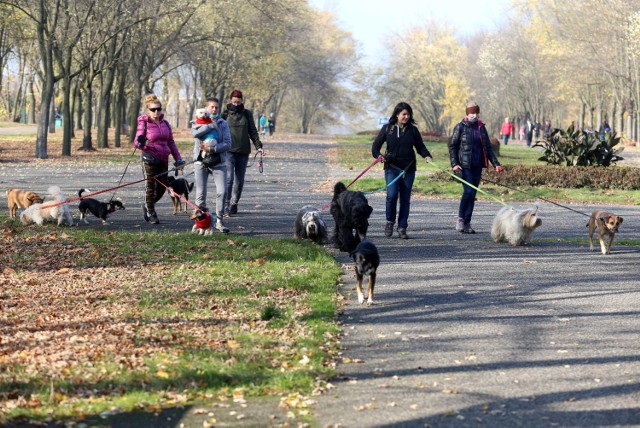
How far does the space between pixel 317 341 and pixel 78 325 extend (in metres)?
2.01

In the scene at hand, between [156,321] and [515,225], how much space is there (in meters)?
6.57

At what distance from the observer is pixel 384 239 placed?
1449 centimetres

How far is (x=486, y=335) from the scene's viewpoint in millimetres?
8195

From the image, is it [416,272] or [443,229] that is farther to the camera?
[443,229]

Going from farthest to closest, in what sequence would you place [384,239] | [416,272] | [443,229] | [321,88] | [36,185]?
[321,88]
[36,185]
[443,229]
[384,239]
[416,272]

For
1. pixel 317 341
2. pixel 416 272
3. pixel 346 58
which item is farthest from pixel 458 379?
pixel 346 58

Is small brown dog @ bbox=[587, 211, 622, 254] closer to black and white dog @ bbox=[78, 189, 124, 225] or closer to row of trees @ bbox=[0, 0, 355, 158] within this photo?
black and white dog @ bbox=[78, 189, 124, 225]

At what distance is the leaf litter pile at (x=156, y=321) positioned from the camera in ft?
21.4

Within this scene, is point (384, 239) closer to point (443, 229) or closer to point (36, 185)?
point (443, 229)

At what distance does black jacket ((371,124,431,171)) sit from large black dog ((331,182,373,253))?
1.95m

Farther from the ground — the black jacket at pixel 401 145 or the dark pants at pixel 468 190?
the black jacket at pixel 401 145

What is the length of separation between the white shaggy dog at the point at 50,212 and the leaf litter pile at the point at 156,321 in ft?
5.31

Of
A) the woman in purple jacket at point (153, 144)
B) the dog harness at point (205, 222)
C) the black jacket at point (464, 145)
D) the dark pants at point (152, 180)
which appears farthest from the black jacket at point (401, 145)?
the dark pants at point (152, 180)

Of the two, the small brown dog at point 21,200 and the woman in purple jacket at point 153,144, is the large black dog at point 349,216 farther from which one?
the small brown dog at point 21,200
